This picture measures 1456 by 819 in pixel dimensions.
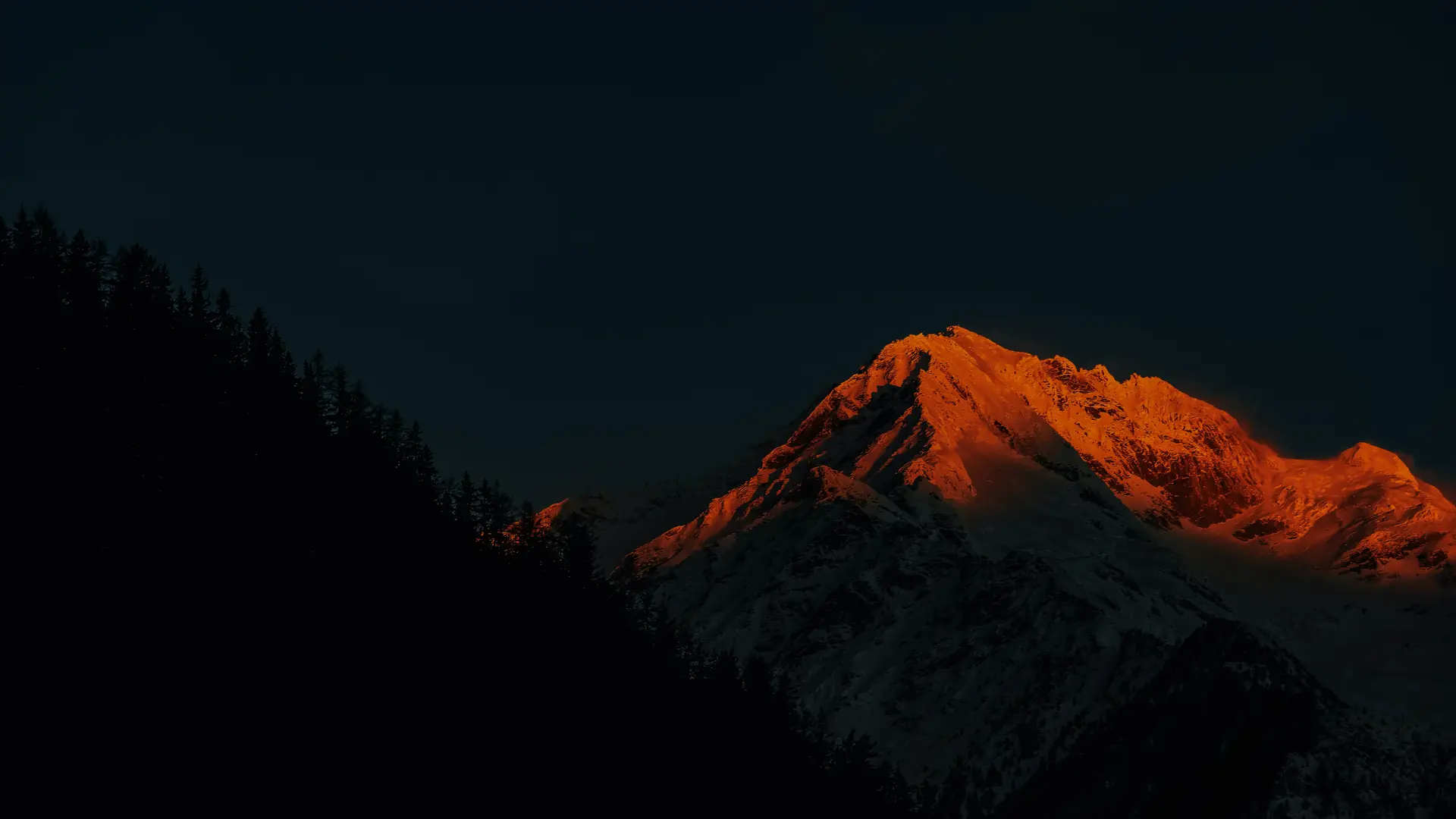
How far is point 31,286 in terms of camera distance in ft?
282

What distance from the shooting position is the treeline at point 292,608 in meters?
68.4

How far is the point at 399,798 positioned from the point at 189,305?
138 ft

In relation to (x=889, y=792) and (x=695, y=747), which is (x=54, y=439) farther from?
(x=889, y=792)

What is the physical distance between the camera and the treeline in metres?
68.4

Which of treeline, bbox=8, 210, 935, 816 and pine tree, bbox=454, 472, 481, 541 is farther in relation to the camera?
pine tree, bbox=454, 472, 481, 541

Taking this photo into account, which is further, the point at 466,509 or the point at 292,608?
the point at 466,509

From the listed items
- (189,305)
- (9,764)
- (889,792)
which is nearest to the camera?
(9,764)

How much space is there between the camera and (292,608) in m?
81.3

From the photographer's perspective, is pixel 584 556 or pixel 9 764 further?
pixel 584 556

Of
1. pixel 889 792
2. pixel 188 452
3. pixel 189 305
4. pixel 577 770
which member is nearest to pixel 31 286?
pixel 188 452

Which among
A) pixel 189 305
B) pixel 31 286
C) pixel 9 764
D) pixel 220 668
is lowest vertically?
pixel 9 764

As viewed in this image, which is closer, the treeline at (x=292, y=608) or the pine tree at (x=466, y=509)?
the treeline at (x=292, y=608)

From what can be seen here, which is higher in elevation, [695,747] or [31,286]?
[31,286]

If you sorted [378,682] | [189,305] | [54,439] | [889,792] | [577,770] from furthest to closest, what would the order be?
[889,792], [189,305], [577,770], [378,682], [54,439]
